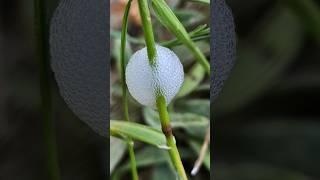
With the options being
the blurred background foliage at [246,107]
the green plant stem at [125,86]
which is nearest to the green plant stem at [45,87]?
the blurred background foliage at [246,107]

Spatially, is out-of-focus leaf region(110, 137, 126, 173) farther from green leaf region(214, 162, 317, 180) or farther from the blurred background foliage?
green leaf region(214, 162, 317, 180)

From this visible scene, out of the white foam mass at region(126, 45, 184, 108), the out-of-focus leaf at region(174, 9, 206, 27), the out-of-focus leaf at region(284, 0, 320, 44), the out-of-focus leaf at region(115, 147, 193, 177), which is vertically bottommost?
the out-of-focus leaf at region(115, 147, 193, 177)

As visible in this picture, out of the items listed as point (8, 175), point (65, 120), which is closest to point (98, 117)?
point (65, 120)

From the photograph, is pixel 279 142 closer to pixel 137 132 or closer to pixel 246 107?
pixel 246 107

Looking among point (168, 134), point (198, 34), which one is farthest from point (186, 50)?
point (168, 134)

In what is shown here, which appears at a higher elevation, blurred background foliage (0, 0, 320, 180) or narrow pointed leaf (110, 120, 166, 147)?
blurred background foliage (0, 0, 320, 180)

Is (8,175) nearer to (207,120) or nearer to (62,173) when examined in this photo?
(62,173)

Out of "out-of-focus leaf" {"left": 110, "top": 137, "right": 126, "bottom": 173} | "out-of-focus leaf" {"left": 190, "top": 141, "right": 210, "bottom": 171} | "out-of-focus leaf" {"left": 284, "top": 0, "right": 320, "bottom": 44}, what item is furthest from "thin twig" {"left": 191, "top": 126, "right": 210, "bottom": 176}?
"out-of-focus leaf" {"left": 284, "top": 0, "right": 320, "bottom": 44}
